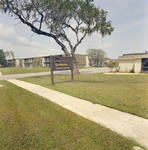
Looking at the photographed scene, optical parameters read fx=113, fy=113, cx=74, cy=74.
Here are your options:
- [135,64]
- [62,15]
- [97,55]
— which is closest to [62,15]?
[62,15]

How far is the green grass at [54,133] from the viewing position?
7.12 feet

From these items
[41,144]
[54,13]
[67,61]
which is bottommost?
[41,144]

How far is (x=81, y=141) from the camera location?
2277mm

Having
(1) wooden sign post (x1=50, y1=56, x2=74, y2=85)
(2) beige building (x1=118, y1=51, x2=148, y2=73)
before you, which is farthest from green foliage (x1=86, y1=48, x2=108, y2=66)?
(1) wooden sign post (x1=50, y1=56, x2=74, y2=85)

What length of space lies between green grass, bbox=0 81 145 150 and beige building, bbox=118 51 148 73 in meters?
16.2

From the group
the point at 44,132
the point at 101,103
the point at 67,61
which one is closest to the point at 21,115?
the point at 44,132

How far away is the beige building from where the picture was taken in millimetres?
16109

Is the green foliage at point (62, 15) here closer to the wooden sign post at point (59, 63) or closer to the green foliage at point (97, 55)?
the wooden sign post at point (59, 63)

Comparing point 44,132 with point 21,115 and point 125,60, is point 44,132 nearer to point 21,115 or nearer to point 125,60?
point 21,115

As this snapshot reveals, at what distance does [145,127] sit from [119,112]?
918 millimetres

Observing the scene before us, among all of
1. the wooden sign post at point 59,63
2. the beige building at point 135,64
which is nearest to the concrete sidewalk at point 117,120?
the wooden sign post at point 59,63

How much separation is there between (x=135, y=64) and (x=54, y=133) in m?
17.3

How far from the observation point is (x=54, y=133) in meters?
2.53

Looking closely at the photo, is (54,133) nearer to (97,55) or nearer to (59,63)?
(59,63)
